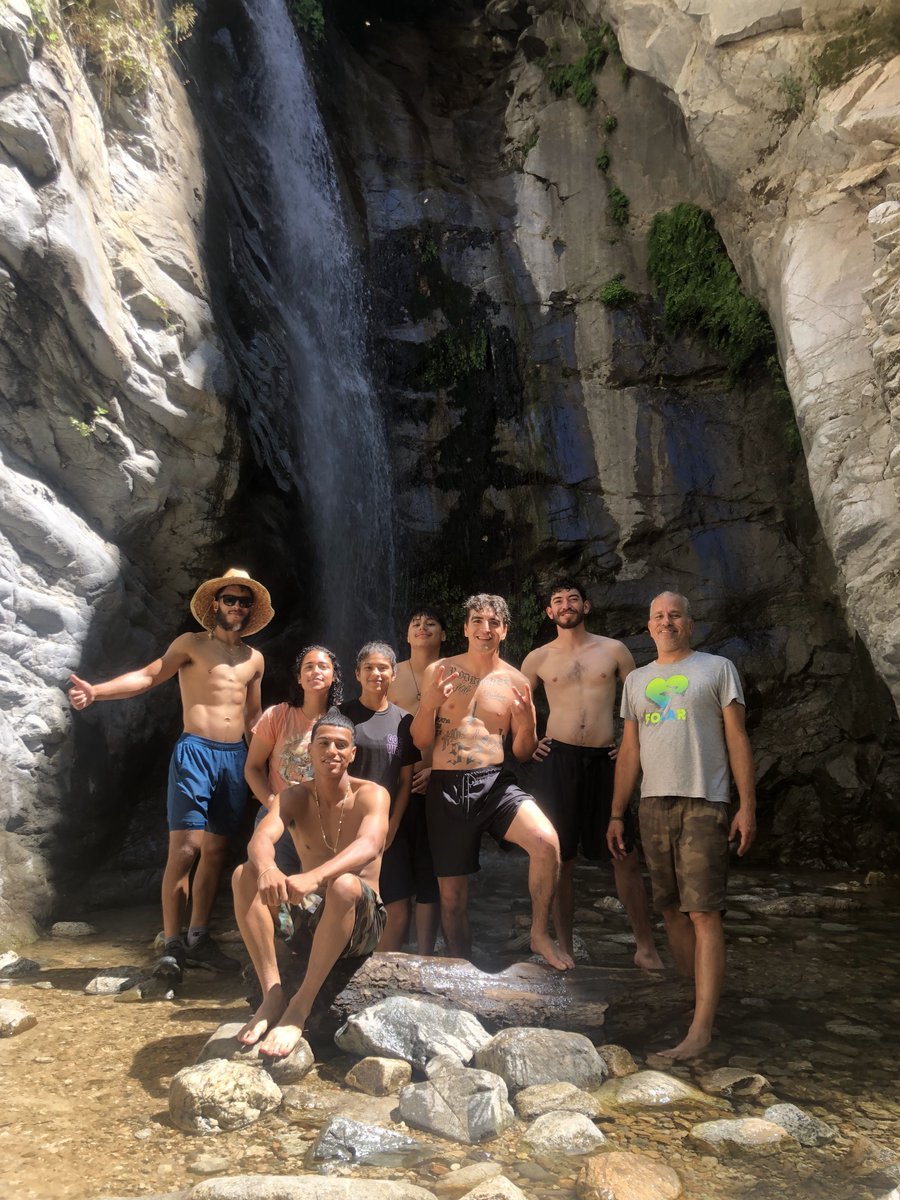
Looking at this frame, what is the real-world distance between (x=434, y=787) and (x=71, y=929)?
8.47ft

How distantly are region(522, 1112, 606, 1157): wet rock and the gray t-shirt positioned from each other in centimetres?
137

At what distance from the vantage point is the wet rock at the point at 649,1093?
2.98 meters

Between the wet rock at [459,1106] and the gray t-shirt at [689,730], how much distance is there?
138cm

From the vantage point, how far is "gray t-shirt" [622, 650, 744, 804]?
12.2 feet

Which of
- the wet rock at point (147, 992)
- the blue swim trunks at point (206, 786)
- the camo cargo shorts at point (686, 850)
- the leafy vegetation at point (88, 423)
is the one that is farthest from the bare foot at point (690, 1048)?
the leafy vegetation at point (88, 423)

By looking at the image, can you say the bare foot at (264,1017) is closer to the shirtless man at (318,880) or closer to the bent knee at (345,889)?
the shirtless man at (318,880)

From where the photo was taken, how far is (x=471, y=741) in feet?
13.9

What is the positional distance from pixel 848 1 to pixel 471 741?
608 cm

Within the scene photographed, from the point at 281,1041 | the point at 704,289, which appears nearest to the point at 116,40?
the point at 704,289

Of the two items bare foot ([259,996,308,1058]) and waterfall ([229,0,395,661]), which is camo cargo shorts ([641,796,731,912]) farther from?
waterfall ([229,0,395,661])

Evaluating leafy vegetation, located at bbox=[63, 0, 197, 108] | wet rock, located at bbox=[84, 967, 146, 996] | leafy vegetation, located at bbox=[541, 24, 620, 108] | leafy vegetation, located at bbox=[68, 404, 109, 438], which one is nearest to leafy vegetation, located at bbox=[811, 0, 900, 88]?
leafy vegetation, located at bbox=[541, 24, 620, 108]

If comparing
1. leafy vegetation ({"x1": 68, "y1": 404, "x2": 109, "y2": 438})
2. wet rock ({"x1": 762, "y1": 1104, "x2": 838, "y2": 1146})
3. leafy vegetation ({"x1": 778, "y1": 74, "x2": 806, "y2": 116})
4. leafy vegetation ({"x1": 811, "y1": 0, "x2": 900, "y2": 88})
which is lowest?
wet rock ({"x1": 762, "y1": 1104, "x2": 838, "y2": 1146})

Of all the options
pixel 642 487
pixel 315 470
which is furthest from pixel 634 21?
pixel 315 470

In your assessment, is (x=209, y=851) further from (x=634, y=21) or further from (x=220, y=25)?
(x=220, y=25)
